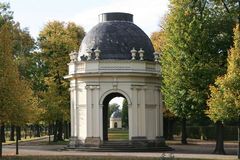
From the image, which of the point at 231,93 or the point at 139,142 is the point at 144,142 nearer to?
the point at 139,142

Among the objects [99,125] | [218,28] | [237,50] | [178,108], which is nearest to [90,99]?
[99,125]

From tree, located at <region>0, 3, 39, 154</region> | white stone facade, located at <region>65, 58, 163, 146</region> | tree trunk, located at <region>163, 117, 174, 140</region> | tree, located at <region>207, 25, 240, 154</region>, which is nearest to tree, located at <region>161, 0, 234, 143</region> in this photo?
white stone facade, located at <region>65, 58, 163, 146</region>

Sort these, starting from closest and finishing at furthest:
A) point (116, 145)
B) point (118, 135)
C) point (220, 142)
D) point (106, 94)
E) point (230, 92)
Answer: point (230, 92) → point (220, 142) → point (116, 145) → point (106, 94) → point (118, 135)

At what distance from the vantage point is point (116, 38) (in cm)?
4591

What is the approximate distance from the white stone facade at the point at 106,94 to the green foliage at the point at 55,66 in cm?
1290

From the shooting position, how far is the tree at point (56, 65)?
57.9 metres

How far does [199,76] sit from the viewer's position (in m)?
38.9

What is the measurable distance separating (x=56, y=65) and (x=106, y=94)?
18.3 metres

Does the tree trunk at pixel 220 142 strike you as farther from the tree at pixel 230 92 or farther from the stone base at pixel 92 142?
the stone base at pixel 92 142

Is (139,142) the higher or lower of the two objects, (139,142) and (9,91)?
the lower

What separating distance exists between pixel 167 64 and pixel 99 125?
8.25 metres

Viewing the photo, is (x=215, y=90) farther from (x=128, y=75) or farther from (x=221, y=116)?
(x=128, y=75)

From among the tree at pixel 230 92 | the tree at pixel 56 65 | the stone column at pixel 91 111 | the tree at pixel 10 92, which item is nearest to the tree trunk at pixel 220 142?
the tree at pixel 230 92

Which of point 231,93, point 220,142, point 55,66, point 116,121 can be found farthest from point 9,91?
point 116,121
